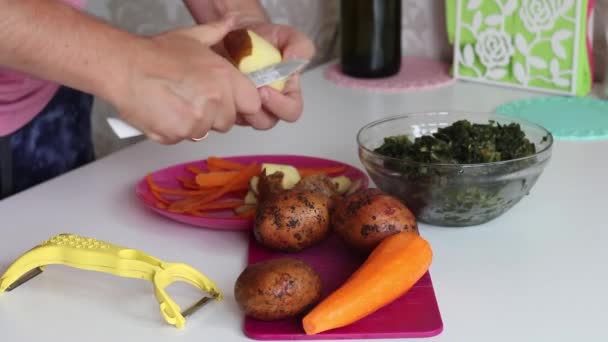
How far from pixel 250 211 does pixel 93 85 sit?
26cm

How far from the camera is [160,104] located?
879 mm

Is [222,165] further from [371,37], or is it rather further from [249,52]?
[371,37]

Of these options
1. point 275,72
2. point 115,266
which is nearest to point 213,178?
point 275,72

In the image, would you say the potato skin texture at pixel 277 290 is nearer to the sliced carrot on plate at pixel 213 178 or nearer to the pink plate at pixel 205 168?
the pink plate at pixel 205 168

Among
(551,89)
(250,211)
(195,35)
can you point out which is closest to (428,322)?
(250,211)

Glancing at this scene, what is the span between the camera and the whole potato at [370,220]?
86cm

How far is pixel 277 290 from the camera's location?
755mm

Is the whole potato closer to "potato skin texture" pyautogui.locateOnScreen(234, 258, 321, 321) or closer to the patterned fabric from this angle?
"potato skin texture" pyautogui.locateOnScreen(234, 258, 321, 321)

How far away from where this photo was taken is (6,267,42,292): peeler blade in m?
0.86

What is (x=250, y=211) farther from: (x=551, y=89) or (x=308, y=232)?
(x=551, y=89)

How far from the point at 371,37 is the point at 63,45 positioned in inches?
34.5

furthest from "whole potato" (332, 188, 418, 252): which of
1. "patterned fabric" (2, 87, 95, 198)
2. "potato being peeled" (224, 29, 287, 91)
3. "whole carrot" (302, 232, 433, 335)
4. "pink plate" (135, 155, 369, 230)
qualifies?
"patterned fabric" (2, 87, 95, 198)

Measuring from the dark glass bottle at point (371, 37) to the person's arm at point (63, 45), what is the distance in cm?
82

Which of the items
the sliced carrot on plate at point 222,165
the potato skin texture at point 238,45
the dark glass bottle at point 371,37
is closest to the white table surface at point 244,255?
the sliced carrot on plate at point 222,165
